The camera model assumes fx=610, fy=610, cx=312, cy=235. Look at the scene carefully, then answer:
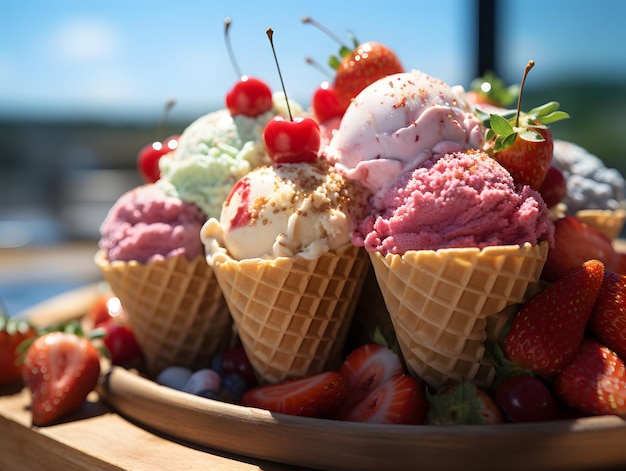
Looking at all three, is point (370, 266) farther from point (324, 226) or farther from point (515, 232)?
point (515, 232)

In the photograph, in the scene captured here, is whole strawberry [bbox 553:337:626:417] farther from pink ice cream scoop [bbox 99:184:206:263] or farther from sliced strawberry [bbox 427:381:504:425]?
pink ice cream scoop [bbox 99:184:206:263]

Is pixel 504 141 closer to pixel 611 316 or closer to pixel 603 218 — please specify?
pixel 611 316

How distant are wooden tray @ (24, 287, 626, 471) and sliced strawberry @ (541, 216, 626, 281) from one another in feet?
1.13

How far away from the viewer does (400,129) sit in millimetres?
1147

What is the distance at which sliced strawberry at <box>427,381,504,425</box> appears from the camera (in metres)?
1.01

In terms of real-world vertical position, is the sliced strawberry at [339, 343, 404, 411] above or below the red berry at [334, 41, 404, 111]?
below

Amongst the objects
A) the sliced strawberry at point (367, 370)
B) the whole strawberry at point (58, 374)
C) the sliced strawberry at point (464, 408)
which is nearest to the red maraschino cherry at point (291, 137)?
the sliced strawberry at point (367, 370)

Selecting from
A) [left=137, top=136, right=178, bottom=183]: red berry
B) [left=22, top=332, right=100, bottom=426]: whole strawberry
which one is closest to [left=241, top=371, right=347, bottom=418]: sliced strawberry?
[left=22, top=332, right=100, bottom=426]: whole strawberry

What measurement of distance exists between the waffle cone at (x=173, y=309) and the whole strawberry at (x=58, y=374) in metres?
0.14

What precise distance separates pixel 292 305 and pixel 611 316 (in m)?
0.58

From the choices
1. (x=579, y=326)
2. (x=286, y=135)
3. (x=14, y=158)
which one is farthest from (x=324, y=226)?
(x=14, y=158)

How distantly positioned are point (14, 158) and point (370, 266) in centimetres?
1219

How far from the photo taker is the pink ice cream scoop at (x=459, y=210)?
1049 millimetres

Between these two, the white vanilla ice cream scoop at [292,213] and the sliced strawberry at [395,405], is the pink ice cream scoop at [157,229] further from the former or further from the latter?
the sliced strawberry at [395,405]
